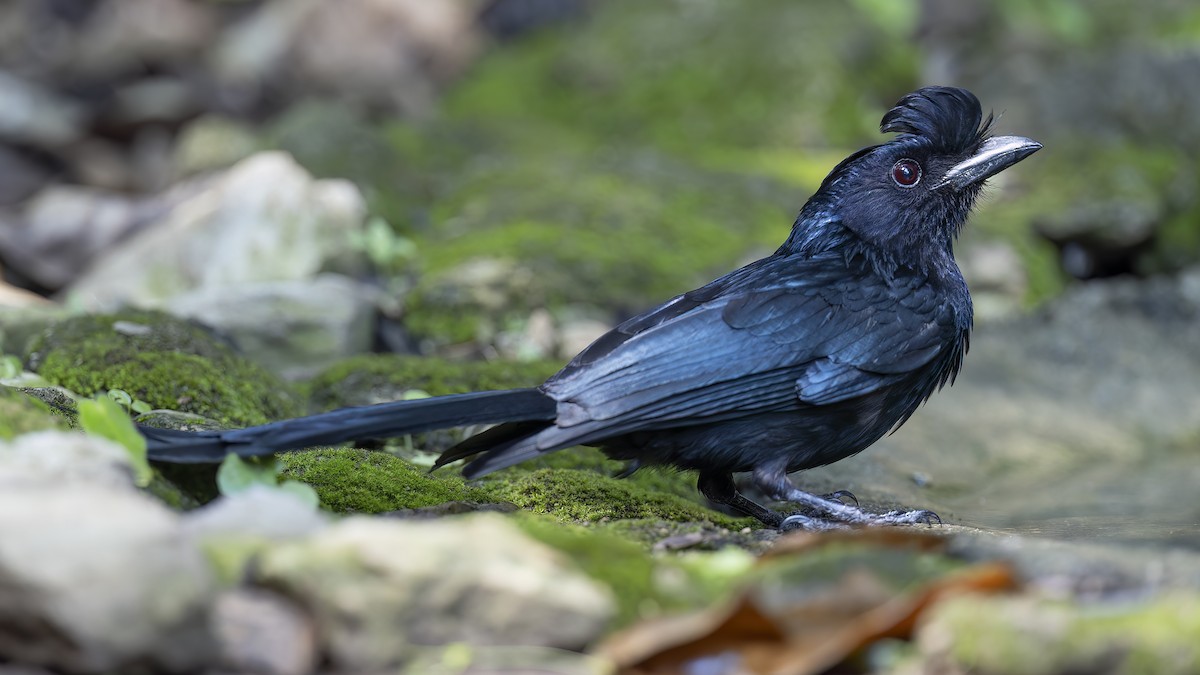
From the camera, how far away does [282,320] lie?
622 centimetres

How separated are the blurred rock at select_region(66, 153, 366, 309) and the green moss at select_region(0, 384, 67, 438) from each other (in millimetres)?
3828

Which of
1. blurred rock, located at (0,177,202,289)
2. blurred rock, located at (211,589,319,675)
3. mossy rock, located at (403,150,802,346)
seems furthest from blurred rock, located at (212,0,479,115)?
blurred rock, located at (211,589,319,675)

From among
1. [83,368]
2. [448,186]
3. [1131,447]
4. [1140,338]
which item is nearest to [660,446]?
[83,368]

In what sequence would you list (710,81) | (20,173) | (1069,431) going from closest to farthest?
1. (1069,431)
2. (710,81)
3. (20,173)

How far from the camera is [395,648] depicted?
2570 mm

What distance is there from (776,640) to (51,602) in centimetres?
138

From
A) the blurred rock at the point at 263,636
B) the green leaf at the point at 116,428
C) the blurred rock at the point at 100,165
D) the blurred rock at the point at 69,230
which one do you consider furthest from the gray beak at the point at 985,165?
the blurred rock at the point at 100,165

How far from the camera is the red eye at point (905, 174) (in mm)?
4938

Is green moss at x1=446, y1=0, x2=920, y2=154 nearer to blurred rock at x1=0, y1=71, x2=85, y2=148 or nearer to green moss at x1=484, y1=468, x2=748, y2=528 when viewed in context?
blurred rock at x1=0, y1=71, x2=85, y2=148

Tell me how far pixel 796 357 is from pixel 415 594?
205 cm

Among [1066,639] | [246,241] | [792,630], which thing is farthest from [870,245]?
[246,241]

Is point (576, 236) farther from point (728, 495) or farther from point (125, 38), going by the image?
point (125, 38)

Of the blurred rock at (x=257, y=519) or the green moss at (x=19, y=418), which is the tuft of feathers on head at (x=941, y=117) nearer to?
the blurred rock at (x=257, y=519)

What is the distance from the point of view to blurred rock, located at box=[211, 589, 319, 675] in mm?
2564
